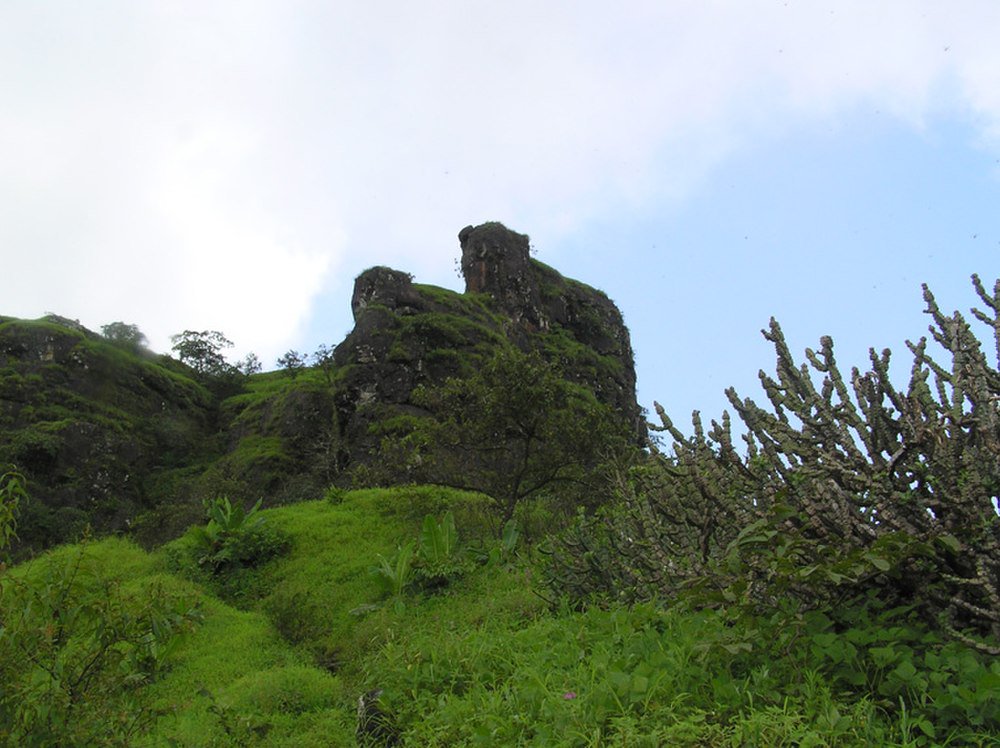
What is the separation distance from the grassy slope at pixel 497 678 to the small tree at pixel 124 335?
4750 cm

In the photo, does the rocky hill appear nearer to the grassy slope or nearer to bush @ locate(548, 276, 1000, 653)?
the grassy slope

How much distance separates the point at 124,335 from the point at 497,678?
56.3 meters

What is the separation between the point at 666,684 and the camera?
3922 millimetres

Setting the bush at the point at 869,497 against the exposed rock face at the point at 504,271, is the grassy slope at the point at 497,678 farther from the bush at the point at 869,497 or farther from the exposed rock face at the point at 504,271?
the exposed rock face at the point at 504,271

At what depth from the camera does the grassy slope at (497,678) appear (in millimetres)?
3555

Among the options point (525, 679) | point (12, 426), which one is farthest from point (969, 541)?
point (12, 426)

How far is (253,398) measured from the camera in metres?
55.5

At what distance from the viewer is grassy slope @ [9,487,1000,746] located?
3.55 m

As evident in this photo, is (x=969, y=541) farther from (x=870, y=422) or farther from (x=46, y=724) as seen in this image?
(x=46, y=724)

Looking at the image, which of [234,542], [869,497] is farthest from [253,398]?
[869,497]

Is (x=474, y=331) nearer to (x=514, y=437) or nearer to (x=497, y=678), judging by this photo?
(x=514, y=437)

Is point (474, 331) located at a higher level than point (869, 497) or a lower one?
higher

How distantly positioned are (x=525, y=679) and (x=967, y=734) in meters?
2.43

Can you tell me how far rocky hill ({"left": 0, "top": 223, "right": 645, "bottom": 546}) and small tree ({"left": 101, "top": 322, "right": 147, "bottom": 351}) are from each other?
82 centimetres
